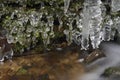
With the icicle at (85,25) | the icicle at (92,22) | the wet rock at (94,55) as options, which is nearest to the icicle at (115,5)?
the icicle at (92,22)

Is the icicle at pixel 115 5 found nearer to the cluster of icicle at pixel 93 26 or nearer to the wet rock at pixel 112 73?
the cluster of icicle at pixel 93 26

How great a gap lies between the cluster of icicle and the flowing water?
0.62 feet

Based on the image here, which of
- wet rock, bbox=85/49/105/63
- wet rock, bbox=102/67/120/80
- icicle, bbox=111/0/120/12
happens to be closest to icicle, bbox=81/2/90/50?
wet rock, bbox=85/49/105/63

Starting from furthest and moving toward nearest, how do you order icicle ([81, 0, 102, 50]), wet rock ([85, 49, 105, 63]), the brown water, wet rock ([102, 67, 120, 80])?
wet rock ([85, 49, 105, 63]) < icicle ([81, 0, 102, 50]) < the brown water < wet rock ([102, 67, 120, 80])

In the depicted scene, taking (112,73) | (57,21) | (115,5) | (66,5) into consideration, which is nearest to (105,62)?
(112,73)

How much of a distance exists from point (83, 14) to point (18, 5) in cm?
129

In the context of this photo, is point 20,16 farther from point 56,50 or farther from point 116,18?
point 116,18

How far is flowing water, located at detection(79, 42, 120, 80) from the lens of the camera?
258 inches

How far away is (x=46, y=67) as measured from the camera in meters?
6.71

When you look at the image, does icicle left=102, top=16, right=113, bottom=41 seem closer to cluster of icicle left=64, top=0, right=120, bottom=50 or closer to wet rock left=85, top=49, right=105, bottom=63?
cluster of icicle left=64, top=0, right=120, bottom=50

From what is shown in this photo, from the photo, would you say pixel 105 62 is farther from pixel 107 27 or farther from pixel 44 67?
pixel 44 67

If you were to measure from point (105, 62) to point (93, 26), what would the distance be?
0.75 m

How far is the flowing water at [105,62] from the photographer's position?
6543mm

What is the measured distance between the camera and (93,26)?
685cm
